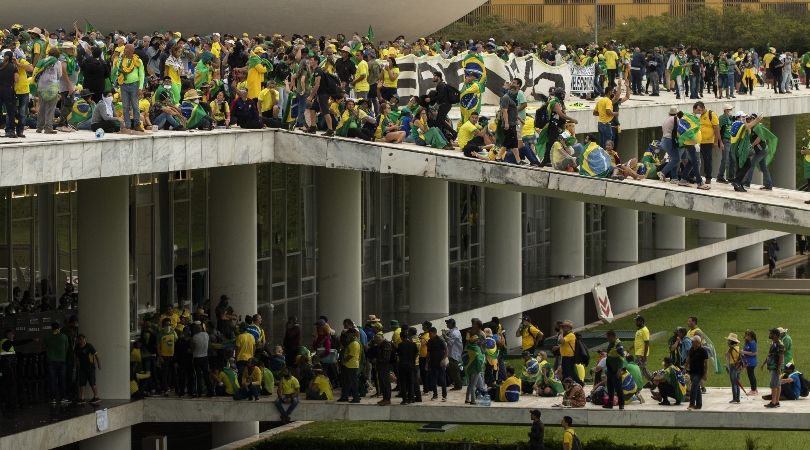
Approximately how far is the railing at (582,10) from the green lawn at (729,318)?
4504 centimetres

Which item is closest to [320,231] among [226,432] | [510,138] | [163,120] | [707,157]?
[226,432]

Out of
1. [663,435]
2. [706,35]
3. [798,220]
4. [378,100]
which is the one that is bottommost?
[663,435]

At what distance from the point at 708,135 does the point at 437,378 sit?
19.2 feet

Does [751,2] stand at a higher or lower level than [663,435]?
higher

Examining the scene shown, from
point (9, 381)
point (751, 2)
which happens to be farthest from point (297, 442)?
point (751, 2)

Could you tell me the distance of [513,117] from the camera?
Answer: 31094 mm

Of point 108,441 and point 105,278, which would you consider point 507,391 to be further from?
point 105,278

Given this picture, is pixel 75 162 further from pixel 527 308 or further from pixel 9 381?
pixel 527 308

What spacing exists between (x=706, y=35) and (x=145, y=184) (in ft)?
191

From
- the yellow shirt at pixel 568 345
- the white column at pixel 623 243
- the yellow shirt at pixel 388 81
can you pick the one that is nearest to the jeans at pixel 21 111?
the yellow shirt at pixel 568 345

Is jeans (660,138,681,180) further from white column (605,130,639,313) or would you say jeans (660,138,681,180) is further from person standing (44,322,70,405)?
white column (605,130,639,313)

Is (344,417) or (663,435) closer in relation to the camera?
(344,417)

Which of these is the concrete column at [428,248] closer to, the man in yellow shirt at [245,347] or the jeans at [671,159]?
the jeans at [671,159]

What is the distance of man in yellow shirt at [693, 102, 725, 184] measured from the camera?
31348 mm
